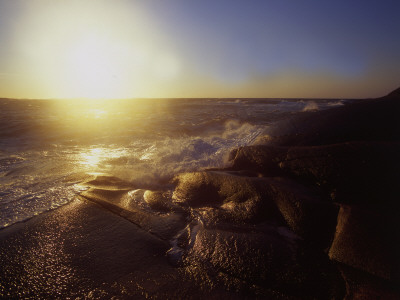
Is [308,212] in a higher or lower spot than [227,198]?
higher

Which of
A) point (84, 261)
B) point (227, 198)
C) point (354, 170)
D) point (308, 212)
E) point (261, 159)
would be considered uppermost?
point (354, 170)

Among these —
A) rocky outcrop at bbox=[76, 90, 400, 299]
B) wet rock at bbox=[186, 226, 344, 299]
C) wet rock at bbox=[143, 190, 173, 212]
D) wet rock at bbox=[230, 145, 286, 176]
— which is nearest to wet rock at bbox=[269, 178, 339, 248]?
rocky outcrop at bbox=[76, 90, 400, 299]

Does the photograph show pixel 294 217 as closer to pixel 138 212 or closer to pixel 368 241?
pixel 368 241

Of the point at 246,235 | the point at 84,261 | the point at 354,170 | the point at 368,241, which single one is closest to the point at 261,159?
the point at 354,170

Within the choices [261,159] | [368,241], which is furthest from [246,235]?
[261,159]

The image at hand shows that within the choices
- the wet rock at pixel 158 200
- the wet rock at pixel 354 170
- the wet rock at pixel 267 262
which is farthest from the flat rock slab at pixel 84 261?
the wet rock at pixel 354 170

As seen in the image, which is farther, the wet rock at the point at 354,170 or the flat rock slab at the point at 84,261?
the wet rock at the point at 354,170

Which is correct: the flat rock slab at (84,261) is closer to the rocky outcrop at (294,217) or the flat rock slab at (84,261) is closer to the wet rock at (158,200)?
the rocky outcrop at (294,217)

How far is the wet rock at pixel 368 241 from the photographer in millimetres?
1526

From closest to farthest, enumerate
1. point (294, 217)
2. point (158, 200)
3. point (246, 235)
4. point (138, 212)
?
1. point (246, 235)
2. point (294, 217)
3. point (138, 212)
4. point (158, 200)

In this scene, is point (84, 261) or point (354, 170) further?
point (354, 170)

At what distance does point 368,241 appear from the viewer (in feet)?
5.44

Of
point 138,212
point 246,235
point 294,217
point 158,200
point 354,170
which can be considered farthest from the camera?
point 158,200

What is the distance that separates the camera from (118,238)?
201 centimetres
